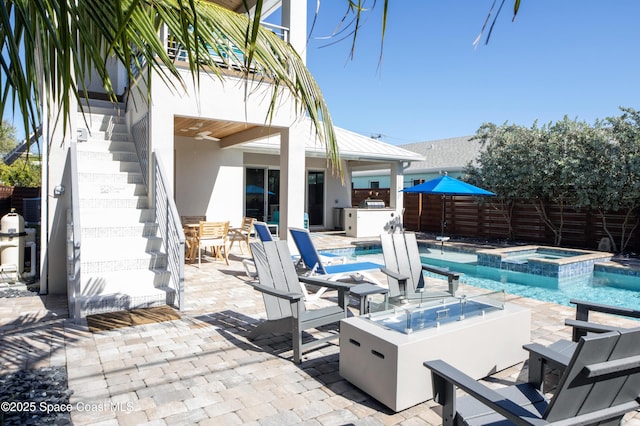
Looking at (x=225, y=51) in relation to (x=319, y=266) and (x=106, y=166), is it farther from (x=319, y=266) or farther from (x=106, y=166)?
(x=106, y=166)

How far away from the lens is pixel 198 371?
161 inches

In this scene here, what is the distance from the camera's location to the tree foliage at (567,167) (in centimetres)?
1254

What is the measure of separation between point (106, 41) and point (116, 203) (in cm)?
656

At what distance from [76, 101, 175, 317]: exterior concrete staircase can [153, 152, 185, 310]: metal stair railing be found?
7.0 inches

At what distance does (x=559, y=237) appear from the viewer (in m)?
15.0

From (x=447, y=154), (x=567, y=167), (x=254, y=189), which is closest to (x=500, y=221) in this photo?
(x=567, y=167)

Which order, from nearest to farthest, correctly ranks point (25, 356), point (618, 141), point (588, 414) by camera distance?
point (588, 414)
point (25, 356)
point (618, 141)

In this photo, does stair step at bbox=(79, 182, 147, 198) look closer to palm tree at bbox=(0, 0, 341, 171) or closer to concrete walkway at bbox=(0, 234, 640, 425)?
concrete walkway at bbox=(0, 234, 640, 425)

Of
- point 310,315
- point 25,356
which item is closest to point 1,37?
point 310,315

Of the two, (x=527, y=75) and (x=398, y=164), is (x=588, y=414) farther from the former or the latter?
(x=527, y=75)

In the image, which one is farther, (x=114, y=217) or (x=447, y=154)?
(x=447, y=154)

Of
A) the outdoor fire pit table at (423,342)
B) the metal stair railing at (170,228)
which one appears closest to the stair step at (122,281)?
the metal stair railing at (170,228)

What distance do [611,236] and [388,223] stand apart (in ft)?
24.5

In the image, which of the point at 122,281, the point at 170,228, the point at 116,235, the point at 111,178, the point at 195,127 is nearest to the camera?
the point at 122,281
